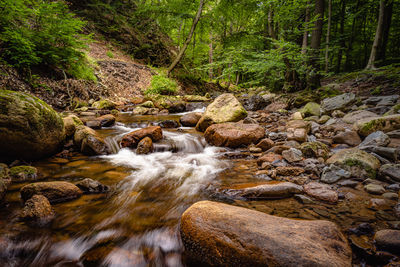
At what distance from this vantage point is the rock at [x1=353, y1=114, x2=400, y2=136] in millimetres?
3459

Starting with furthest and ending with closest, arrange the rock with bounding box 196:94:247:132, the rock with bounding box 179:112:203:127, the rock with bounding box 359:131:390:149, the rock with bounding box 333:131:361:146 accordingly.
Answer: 1. the rock with bounding box 179:112:203:127
2. the rock with bounding box 196:94:247:132
3. the rock with bounding box 333:131:361:146
4. the rock with bounding box 359:131:390:149

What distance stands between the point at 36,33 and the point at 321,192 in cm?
946

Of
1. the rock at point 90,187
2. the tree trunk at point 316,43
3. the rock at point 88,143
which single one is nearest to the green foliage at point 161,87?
the rock at point 88,143

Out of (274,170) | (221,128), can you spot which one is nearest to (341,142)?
(274,170)

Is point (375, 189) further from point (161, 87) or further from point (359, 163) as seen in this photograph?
point (161, 87)

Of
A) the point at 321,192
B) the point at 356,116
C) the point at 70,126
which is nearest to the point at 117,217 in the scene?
the point at 321,192

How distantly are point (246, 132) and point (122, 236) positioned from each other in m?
3.68

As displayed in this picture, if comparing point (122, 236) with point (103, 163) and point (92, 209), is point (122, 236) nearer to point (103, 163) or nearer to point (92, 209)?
point (92, 209)

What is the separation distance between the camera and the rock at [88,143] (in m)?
4.05

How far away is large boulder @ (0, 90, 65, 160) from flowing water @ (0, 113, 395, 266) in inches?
13.2

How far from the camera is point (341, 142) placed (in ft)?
12.7

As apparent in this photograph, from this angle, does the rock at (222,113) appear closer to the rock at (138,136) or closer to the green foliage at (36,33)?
the rock at (138,136)

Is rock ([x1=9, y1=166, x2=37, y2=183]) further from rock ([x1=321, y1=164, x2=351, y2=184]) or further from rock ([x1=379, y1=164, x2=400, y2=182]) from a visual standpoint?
rock ([x1=379, y1=164, x2=400, y2=182])

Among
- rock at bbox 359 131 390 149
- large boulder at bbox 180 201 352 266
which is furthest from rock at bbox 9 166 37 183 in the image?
rock at bbox 359 131 390 149
